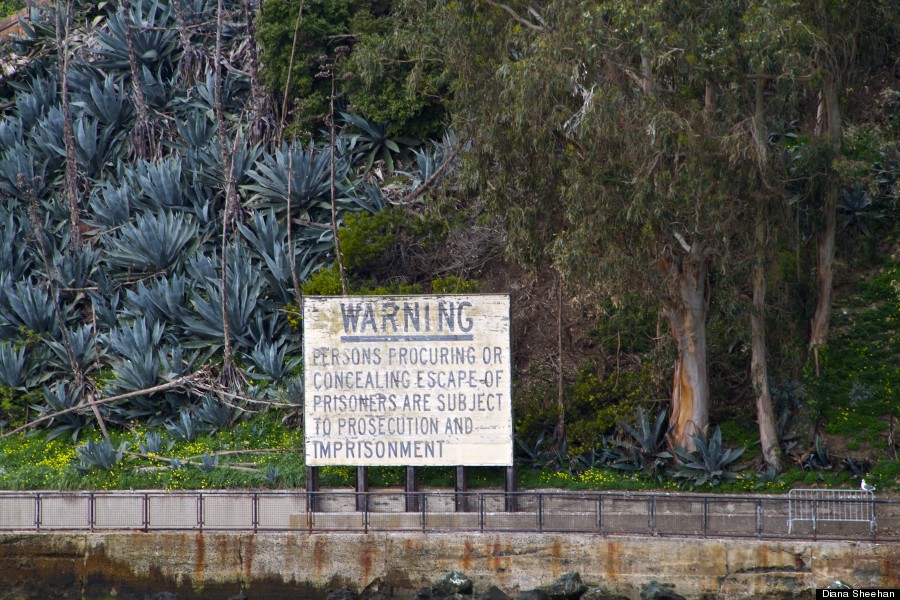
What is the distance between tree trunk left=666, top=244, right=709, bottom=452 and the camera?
75.0ft

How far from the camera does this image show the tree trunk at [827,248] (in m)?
22.9

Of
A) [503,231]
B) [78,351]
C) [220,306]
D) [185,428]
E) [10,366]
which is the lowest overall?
[185,428]

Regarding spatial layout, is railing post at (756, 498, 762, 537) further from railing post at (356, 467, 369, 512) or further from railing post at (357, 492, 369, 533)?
railing post at (356, 467, 369, 512)

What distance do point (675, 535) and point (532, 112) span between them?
7821mm

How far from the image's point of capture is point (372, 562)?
783 inches

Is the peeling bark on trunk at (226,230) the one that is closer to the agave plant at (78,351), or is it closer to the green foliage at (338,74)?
the green foliage at (338,74)

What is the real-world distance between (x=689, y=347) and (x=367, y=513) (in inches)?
294

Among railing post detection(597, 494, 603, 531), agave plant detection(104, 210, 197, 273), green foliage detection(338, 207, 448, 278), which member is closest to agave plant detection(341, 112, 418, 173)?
green foliage detection(338, 207, 448, 278)

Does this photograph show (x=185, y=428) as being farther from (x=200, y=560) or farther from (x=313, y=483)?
(x=200, y=560)

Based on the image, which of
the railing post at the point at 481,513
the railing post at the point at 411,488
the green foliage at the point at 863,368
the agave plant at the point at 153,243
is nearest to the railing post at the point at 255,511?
the railing post at the point at 411,488

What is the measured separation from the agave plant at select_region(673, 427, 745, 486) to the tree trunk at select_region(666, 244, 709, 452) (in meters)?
0.32

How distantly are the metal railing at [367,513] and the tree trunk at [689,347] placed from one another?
3354 millimetres

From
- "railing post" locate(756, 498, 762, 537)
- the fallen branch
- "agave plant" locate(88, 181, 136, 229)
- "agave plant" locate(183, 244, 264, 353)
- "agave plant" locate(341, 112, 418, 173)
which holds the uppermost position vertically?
"agave plant" locate(341, 112, 418, 173)

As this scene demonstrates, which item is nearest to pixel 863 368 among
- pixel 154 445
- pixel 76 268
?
pixel 154 445
